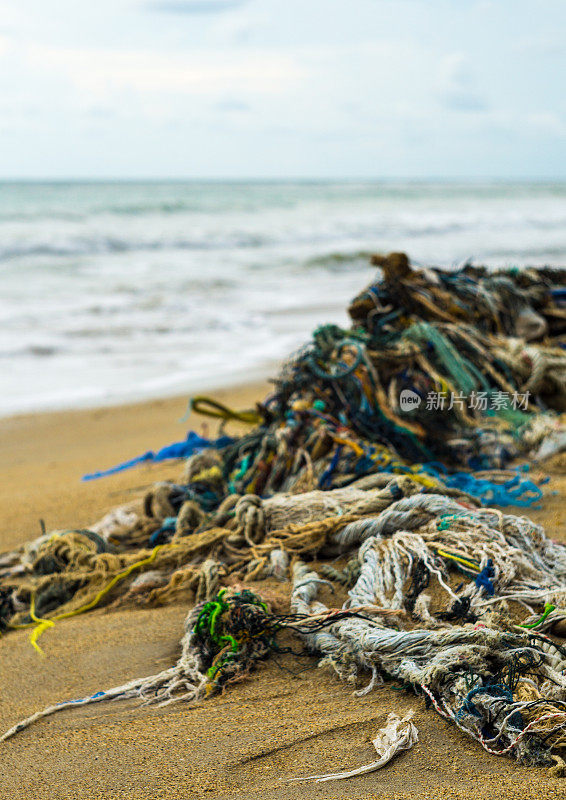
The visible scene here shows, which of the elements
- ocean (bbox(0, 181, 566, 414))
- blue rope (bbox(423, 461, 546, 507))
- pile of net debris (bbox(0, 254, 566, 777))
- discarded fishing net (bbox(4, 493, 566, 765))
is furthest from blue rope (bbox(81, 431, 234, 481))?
ocean (bbox(0, 181, 566, 414))

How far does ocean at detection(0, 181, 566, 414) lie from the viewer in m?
6.98

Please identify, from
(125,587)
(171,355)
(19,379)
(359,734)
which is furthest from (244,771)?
(171,355)

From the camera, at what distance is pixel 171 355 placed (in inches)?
299

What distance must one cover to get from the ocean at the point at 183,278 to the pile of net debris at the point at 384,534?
2881 mm

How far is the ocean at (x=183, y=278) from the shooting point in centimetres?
698

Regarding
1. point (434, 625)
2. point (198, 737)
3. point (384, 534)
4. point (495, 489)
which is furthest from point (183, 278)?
point (198, 737)

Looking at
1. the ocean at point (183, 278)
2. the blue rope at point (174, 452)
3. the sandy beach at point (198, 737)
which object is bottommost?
the sandy beach at point (198, 737)

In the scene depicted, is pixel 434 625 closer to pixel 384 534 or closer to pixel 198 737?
pixel 384 534

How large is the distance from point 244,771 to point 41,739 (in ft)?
1.80

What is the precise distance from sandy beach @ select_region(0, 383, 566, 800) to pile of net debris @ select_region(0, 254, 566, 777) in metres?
0.06

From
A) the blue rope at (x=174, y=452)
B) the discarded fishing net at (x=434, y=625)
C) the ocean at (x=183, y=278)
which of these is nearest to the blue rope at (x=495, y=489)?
the discarded fishing net at (x=434, y=625)

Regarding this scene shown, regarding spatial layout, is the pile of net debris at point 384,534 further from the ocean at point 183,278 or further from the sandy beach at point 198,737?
the ocean at point 183,278

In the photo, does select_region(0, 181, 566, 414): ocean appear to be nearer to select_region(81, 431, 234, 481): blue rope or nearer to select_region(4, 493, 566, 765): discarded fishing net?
select_region(81, 431, 234, 481): blue rope

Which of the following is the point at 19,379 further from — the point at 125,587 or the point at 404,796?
the point at 404,796
